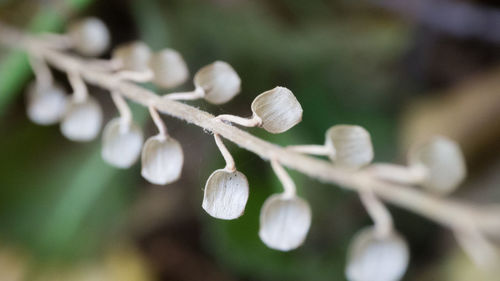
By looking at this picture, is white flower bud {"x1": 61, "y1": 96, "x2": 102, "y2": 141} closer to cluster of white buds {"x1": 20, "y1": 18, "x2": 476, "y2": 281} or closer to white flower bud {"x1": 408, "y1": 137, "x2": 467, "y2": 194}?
cluster of white buds {"x1": 20, "y1": 18, "x2": 476, "y2": 281}

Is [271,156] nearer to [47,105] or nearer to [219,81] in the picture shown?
[219,81]

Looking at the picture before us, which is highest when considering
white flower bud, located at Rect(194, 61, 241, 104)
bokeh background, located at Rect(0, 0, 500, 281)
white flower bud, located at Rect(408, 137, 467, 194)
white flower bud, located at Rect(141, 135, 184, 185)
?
white flower bud, located at Rect(194, 61, 241, 104)

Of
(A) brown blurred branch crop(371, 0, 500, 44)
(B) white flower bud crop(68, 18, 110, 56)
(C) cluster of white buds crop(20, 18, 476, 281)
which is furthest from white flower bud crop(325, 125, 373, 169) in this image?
(A) brown blurred branch crop(371, 0, 500, 44)

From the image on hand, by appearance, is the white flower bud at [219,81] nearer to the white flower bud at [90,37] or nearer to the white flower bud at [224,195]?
the white flower bud at [224,195]

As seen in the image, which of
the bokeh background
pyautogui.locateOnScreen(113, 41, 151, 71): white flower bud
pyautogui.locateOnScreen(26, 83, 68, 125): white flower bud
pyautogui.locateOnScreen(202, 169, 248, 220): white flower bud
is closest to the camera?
pyautogui.locateOnScreen(202, 169, 248, 220): white flower bud

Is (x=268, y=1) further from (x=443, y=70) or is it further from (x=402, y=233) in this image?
(x=402, y=233)
